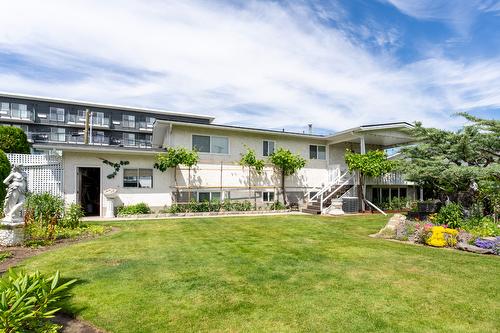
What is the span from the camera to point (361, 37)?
598 inches

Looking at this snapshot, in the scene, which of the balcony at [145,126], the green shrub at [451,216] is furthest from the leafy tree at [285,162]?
the balcony at [145,126]

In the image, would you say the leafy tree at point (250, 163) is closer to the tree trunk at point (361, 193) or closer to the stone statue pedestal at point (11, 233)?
the tree trunk at point (361, 193)

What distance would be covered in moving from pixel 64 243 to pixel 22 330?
713 centimetres

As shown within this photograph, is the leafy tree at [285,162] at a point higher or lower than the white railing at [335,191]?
higher

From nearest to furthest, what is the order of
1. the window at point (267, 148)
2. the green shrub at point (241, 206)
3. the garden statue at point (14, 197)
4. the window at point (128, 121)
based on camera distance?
the garden statue at point (14, 197) < the green shrub at point (241, 206) < the window at point (267, 148) < the window at point (128, 121)

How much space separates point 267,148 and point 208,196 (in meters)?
5.51

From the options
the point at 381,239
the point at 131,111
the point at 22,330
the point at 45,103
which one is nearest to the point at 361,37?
the point at 381,239

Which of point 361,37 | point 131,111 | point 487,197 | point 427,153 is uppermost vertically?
point 131,111

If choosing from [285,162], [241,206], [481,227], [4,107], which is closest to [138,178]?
[241,206]

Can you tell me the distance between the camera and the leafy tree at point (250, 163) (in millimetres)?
19406

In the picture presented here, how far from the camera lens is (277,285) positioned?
18.2ft

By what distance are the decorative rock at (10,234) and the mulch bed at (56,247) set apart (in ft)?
0.70

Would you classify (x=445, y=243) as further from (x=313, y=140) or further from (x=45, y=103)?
(x=45, y=103)

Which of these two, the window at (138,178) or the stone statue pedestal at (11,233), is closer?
the stone statue pedestal at (11,233)
